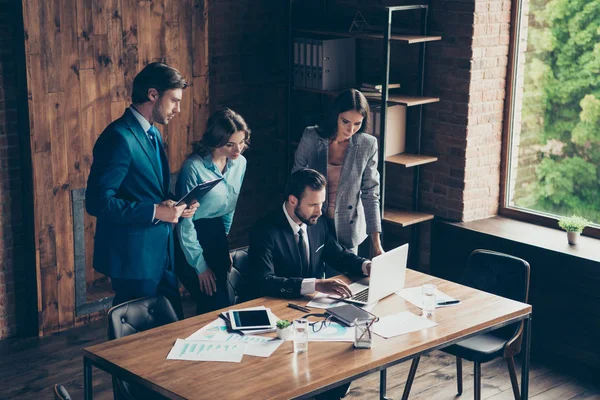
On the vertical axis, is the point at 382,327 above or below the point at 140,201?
below

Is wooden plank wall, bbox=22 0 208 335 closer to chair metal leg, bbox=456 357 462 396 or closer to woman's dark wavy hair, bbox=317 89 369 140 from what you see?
woman's dark wavy hair, bbox=317 89 369 140

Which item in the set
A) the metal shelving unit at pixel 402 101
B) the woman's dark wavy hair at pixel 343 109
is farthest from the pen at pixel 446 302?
the metal shelving unit at pixel 402 101

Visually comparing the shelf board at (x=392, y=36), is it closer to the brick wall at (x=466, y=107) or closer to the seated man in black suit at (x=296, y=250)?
the brick wall at (x=466, y=107)

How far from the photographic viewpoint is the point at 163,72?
4.36 meters

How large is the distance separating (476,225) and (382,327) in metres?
2.25

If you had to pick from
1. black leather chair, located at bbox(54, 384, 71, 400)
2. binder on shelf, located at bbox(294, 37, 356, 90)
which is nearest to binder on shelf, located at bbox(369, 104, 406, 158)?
binder on shelf, located at bbox(294, 37, 356, 90)

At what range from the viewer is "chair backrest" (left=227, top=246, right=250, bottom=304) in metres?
4.56

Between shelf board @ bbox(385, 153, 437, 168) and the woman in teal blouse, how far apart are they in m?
1.60

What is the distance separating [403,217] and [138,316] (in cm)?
263

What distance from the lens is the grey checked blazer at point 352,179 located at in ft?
17.1

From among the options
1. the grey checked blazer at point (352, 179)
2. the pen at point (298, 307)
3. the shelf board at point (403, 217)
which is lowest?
the pen at point (298, 307)

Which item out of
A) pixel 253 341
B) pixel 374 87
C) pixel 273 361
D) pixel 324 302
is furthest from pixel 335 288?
pixel 374 87

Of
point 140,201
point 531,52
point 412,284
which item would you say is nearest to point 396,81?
point 531,52

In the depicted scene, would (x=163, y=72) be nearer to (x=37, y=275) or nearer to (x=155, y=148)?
(x=155, y=148)
